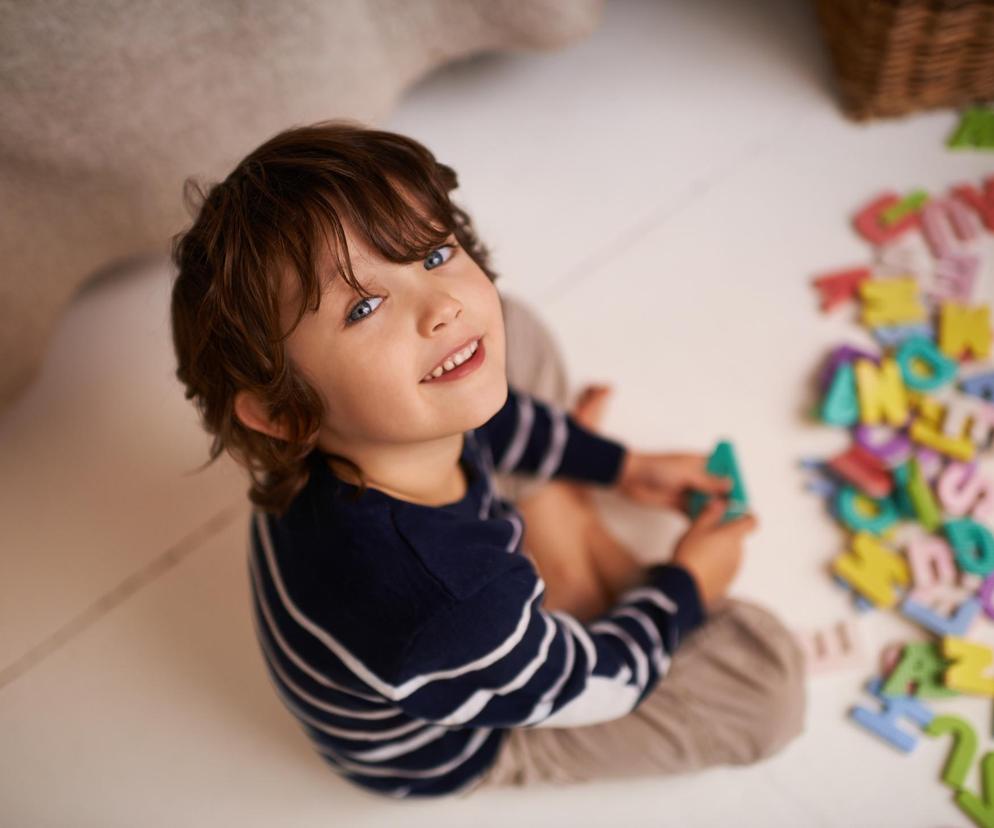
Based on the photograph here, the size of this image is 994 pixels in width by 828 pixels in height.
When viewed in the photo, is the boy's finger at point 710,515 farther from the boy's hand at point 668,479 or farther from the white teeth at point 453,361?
the white teeth at point 453,361

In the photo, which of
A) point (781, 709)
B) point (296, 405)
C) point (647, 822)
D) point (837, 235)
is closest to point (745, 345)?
point (837, 235)

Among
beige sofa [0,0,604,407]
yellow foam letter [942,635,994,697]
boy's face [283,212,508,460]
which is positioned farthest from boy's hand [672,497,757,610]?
beige sofa [0,0,604,407]

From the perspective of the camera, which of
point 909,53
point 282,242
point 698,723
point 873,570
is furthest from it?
point 909,53

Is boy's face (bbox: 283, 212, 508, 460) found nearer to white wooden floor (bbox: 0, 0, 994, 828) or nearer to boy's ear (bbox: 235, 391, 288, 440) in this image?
boy's ear (bbox: 235, 391, 288, 440)

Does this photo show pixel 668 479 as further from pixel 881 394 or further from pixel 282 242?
pixel 282 242

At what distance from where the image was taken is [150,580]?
3.52 ft

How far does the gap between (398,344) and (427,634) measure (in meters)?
0.20

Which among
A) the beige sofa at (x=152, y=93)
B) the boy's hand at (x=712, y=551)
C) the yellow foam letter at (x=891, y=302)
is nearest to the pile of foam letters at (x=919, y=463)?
the yellow foam letter at (x=891, y=302)

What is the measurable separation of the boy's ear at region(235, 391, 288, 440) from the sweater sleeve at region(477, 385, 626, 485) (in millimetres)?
287

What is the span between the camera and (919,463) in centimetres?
102

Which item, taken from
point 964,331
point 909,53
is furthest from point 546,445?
point 909,53

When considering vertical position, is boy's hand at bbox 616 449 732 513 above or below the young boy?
below

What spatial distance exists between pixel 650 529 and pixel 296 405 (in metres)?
0.50

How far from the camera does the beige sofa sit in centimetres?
93
